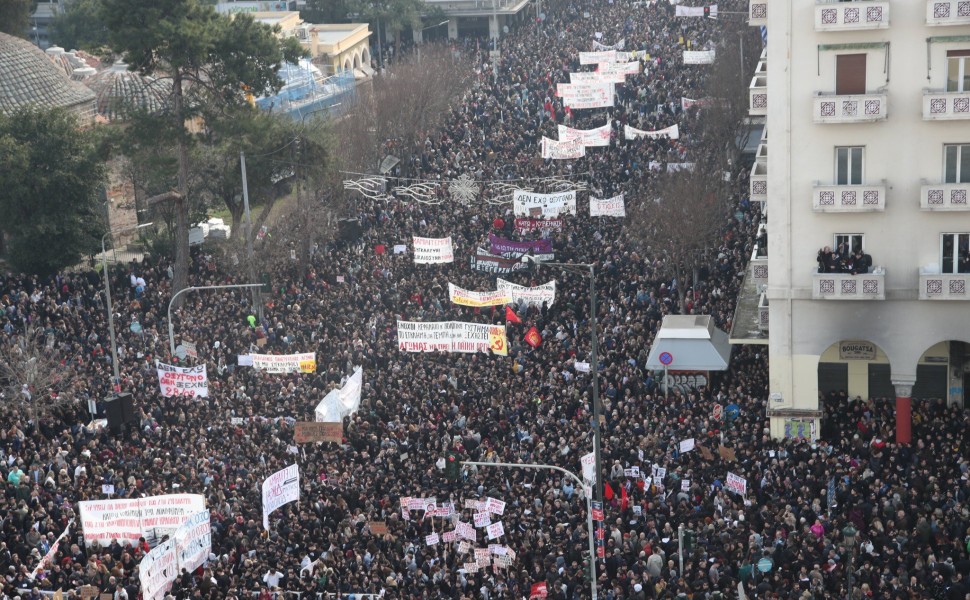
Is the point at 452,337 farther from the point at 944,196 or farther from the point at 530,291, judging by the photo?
the point at 944,196

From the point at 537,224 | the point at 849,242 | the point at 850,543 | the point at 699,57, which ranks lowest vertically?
the point at 850,543

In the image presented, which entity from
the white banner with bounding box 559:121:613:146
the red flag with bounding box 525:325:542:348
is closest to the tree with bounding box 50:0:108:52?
the white banner with bounding box 559:121:613:146

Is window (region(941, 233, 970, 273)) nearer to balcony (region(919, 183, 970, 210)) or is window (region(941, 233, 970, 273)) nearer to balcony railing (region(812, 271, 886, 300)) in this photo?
balcony (region(919, 183, 970, 210))

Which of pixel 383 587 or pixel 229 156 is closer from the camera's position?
pixel 383 587

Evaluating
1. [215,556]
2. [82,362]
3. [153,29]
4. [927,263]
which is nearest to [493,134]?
[153,29]

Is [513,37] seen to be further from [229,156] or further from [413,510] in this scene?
[413,510]

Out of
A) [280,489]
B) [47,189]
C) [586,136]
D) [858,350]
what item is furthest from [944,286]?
[47,189]

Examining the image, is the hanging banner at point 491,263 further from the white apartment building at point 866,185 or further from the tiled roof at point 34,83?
the tiled roof at point 34,83
